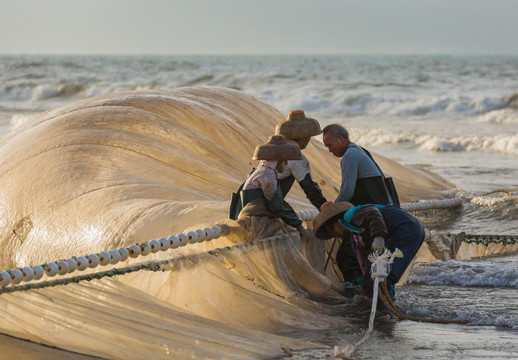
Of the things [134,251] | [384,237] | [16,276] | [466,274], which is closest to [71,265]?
[16,276]

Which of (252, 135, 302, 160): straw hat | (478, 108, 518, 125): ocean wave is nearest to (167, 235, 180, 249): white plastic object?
(252, 135, 302, 160): straw hat

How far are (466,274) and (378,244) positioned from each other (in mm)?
1308

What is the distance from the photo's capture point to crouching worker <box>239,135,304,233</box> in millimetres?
4355

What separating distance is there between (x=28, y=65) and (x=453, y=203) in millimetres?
37510

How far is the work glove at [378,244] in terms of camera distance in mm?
3973

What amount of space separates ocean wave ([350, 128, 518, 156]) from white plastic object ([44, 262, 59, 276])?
11420mm

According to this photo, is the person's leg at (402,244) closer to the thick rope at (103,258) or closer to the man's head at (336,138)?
the man's head at (336,138)

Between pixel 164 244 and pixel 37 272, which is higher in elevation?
pixel 164 244

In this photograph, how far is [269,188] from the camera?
4.37 meters

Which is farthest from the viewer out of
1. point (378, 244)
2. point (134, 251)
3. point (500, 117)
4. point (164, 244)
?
point (500, 117)

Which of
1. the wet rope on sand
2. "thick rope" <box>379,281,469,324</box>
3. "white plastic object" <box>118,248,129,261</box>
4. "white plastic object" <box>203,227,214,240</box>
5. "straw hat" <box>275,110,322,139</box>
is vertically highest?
"straw hat" <box>275,110,322,139</box>

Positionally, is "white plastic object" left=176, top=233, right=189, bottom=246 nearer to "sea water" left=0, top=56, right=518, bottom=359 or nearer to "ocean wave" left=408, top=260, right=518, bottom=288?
"sea water" left=0, top=56, right=518, bottom=359

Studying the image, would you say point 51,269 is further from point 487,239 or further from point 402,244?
point 487,239

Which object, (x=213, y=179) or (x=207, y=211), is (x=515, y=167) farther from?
(x=207, y=211)
